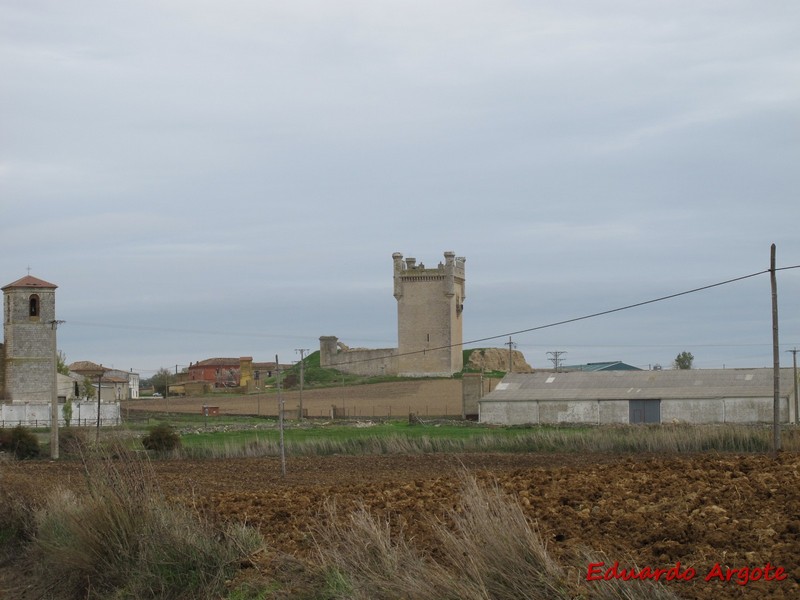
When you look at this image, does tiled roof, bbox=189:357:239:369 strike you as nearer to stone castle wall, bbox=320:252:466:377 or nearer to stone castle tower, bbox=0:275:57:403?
stone castle wall, bbox=320:252:466:377

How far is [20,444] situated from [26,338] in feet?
74.3

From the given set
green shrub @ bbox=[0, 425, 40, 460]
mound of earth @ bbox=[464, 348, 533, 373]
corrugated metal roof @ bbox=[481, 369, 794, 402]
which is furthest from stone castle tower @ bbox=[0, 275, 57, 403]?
mound of earth @ bbox=[464, 348, 533, 373]

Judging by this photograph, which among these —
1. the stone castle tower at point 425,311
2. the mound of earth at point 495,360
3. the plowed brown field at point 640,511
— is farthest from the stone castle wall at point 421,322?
the plowed brown field at point 640,511

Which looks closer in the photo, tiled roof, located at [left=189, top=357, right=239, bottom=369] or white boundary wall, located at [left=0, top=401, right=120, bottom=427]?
white boundary wall, located at [left=0, top=401, right=120, bottom=427]

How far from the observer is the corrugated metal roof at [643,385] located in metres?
58.8

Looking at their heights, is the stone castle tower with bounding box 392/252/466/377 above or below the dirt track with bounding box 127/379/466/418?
above

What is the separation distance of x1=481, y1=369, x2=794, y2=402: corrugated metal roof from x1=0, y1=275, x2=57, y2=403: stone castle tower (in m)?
27.1

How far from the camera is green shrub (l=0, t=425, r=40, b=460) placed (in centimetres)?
4266

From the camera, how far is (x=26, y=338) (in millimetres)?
63812

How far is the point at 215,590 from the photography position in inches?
476

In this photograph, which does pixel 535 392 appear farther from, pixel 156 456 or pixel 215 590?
pixel 215 590

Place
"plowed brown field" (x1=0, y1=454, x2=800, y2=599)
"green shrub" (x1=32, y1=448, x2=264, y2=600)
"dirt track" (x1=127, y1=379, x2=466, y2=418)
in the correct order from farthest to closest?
"dirt track" (x1=127, y1=379, x2=466, y2=418)
"green shrub" (x1=32, y1=448, x2=264, y2=600)
"plowed brown field" (x1=0, y1=454, x2=800, y2=599)

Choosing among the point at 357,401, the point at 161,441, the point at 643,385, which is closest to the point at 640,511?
the point at 161,441

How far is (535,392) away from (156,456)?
2869cm
